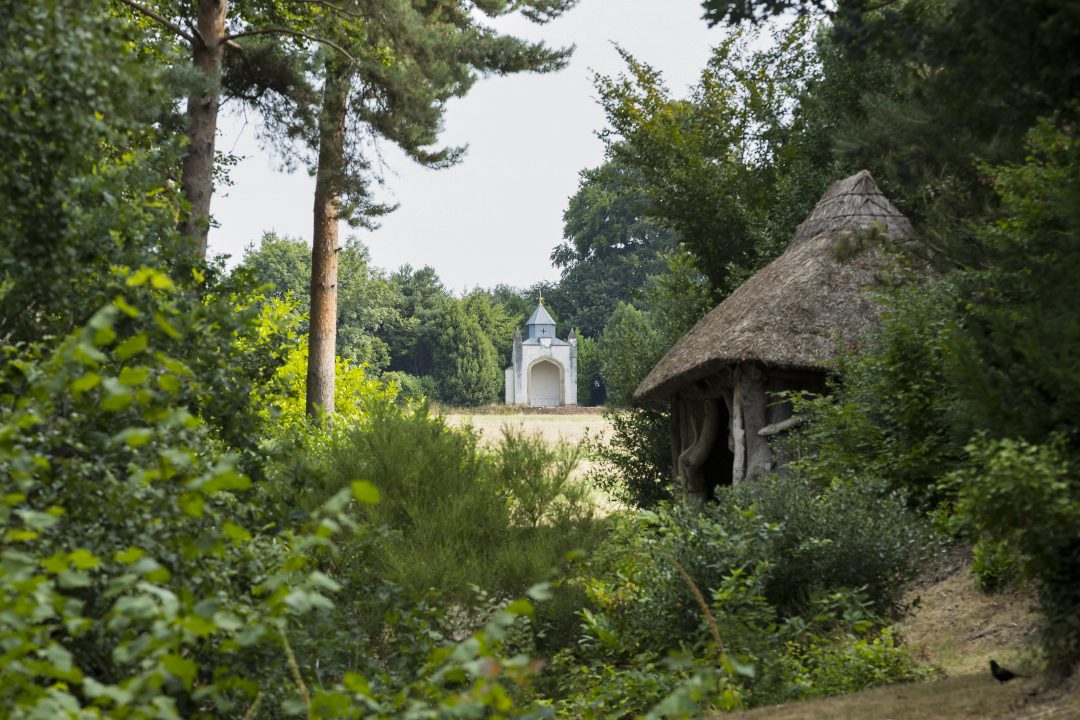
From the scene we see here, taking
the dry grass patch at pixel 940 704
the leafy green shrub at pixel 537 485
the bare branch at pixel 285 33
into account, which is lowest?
the dry grass patch at pixel 940 704

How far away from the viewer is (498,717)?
293 centimetres

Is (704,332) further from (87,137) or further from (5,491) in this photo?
(5,491)

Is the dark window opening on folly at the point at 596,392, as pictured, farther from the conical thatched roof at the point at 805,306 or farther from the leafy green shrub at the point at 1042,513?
the leafy green shrub at the point at 1042,513

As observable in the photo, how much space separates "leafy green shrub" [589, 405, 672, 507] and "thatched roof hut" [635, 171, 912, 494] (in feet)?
11.3

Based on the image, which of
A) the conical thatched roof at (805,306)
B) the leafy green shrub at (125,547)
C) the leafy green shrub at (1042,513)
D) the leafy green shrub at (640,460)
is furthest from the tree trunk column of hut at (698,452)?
the leafy green shrub at (125,547)

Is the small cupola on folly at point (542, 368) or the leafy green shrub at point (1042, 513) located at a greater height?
the small cupola on folly at point (542, 368)

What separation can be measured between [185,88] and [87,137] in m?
6.56

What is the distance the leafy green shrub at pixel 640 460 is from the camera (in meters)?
18.3

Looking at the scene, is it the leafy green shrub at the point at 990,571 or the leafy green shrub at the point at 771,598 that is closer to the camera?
the leafy green shrub at the point at 771,598

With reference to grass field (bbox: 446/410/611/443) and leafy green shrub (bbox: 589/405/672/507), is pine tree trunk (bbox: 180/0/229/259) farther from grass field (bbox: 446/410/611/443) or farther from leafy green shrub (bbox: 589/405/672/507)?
grass field (bbox: 446/410/611/443)

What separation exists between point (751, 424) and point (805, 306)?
4.56 ft

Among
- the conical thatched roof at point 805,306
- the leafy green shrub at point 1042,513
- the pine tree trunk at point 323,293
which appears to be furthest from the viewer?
the pine tree trunk at point 323,293

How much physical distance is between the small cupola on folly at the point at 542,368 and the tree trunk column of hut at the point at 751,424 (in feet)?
140

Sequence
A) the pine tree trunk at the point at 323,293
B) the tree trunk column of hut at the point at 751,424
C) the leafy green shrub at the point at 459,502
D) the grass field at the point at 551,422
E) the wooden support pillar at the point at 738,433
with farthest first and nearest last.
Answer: the grass field at the point at 551,422
the pine tree trunk at the point at 323,293
the wooden support pillar at the point at 738,433
the tree trunk column of hut at the point at 751,424
the leafy green shrub at the point at 459,502
